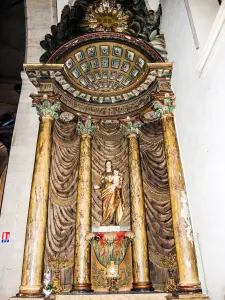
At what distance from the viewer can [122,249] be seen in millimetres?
6559

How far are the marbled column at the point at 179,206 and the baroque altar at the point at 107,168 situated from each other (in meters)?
0.02

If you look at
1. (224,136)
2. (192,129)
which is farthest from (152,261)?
(224,136)

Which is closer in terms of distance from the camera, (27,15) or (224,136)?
(224,136)

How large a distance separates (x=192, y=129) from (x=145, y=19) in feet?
13.1

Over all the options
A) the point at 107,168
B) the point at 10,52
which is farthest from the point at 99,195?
the point at 10,52

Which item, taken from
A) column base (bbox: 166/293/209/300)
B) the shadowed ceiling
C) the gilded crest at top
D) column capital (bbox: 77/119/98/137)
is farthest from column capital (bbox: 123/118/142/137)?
the shadowed ceiling

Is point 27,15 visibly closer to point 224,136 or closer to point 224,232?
point 224,136

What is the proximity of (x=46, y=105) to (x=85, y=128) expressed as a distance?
49.8 inches

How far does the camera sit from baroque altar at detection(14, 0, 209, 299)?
233 inches

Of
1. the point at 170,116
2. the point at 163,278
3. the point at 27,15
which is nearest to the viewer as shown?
the point at 163,278

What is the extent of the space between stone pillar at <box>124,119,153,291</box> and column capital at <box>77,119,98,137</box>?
1010mm

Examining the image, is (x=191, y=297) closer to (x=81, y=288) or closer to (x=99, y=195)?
(x=81, y=288)

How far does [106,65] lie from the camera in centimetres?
832

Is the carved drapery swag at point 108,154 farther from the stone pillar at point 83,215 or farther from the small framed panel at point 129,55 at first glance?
the small framed panel at point 129,55
